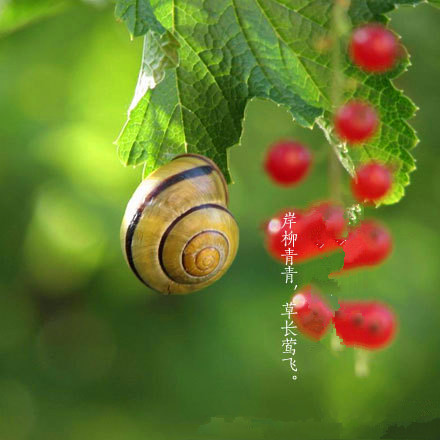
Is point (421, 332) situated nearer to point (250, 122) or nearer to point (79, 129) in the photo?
point (250, 122)

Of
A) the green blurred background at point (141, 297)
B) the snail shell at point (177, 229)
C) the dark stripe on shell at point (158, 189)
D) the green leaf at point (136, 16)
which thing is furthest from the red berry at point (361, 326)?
the green blurred background at point (141, 297)

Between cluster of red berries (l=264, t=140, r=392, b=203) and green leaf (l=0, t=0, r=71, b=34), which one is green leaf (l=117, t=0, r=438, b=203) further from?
green leaf (l=0, t=0, r=71, b=34)

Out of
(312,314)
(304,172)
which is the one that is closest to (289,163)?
(304,172)

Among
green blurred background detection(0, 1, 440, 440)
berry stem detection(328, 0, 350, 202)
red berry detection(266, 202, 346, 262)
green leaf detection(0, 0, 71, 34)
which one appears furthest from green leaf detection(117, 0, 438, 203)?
green blurred background detection(0, 1, 440, 440)

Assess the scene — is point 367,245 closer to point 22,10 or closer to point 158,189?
point 158,189

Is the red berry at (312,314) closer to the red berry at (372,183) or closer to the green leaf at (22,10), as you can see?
the red berry at (372,183)
